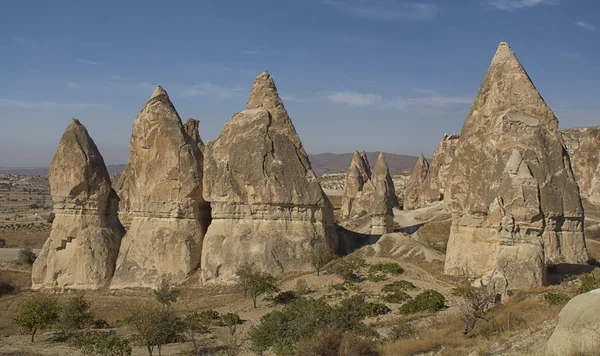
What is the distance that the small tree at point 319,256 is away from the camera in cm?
2170

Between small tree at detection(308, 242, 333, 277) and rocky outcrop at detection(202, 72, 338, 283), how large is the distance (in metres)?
0.22

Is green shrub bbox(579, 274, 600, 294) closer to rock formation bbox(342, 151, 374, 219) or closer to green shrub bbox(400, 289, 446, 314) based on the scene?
green shrub bbox(400, 289, 446, 314)

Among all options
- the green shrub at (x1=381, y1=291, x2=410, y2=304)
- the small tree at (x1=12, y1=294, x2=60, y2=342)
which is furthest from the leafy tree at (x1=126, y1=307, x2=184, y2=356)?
the green shrub at (x1=381, y1=291, x2=410, y2=304)

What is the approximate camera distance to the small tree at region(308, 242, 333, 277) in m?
21.7

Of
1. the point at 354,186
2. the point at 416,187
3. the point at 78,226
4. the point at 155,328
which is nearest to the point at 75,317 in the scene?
the point at 155,328

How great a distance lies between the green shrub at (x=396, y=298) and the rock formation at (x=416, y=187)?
3259 cm

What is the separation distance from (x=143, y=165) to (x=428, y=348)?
16629mm

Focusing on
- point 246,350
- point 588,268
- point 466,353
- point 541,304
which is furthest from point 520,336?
point 588,268

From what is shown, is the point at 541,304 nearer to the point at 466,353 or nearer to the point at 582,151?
the point at 466,353

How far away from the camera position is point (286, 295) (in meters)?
19.4

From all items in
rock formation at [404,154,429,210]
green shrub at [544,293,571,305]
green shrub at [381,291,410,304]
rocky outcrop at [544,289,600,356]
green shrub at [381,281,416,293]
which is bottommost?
green shrub at [381,291,410,304]

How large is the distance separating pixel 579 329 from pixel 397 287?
1134 cm

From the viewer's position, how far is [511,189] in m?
18.7

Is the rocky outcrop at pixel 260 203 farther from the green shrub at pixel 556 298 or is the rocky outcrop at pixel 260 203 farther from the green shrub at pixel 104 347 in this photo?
the green shrub at pixel 556 298
